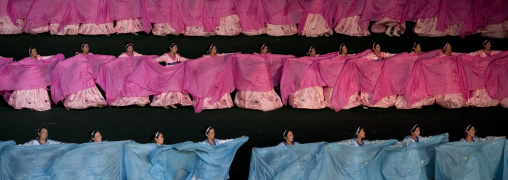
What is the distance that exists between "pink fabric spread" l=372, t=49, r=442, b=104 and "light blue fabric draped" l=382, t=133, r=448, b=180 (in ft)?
3.24

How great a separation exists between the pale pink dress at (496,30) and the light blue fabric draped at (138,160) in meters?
5.27

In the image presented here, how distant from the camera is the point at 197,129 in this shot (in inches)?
344

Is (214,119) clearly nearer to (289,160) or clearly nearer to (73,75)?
(289,160)

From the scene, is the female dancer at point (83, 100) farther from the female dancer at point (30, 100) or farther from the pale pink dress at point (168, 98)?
the pale pink dress at point (168, 98)

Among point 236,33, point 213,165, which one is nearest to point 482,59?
point 236,33

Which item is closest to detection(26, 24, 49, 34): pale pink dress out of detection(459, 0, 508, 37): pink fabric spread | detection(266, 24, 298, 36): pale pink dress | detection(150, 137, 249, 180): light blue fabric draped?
detection(150, 137, 249, 180): light blue fabric draped

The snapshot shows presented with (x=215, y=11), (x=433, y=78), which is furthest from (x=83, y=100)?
(x=433, y=78)

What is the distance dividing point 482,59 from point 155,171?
4.70m

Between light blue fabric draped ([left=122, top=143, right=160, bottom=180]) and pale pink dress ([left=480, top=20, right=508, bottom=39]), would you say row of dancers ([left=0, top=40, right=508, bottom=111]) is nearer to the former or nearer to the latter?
light blue fabric draped ([left=122, top=143, right=160, bottom=180])

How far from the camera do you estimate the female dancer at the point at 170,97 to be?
8836 mm

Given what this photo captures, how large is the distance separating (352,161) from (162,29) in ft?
11.0

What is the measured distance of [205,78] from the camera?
8.77m

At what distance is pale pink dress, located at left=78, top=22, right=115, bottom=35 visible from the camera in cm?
941

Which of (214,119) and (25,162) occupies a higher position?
(214,119)
